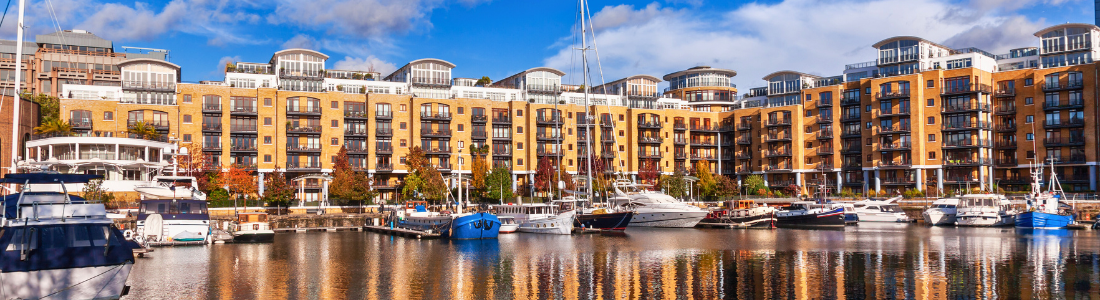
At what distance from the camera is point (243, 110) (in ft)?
302

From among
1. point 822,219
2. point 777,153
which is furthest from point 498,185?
point 777,153

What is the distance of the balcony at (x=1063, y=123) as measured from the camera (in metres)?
93.7

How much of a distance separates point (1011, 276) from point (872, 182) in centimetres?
7703

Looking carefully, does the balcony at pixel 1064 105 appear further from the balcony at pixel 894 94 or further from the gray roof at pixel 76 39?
the gray roof at pixel 76 39

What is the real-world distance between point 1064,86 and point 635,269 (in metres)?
81.8

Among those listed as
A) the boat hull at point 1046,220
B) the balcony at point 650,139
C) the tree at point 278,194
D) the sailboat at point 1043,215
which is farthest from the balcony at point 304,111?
the boat hull at point 1046,220

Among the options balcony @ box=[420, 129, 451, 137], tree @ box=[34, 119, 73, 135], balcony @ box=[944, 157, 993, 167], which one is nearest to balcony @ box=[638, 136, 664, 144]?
balcony @ box=[420, 129, 451, 137]

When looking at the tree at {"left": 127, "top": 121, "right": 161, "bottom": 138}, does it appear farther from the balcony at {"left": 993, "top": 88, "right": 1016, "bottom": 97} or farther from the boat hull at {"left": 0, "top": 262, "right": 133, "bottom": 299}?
the balcony at {"left": 993, "top": 88, "right": 1016, "bottom": 97}

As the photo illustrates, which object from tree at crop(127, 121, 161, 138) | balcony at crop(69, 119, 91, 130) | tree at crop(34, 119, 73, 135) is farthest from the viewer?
balcony at crop(69, 119, 91, 130)

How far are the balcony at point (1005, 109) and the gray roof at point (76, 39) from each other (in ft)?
398

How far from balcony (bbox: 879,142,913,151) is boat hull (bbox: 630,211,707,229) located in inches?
1651

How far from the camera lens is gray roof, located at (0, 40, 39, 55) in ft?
378

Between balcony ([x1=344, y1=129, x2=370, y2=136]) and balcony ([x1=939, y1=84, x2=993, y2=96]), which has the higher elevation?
balcony ([x1=939, y1=84, x2=993, y2=96])

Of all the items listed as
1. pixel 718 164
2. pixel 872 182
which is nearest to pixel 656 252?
pixel 872 182
